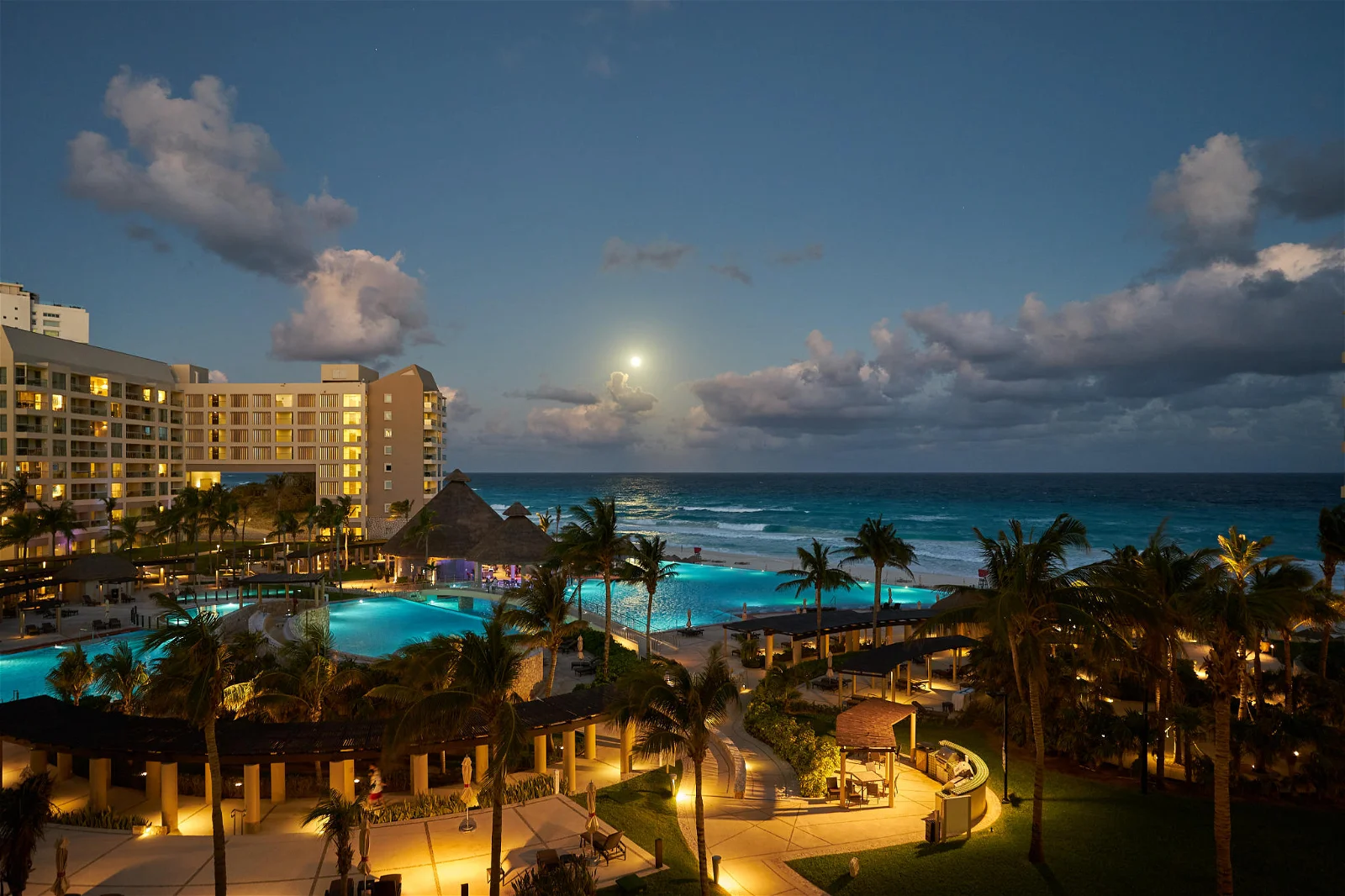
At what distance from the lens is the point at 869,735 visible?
19.0m

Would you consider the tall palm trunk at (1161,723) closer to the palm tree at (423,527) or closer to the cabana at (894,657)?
the cabana at (894,657)

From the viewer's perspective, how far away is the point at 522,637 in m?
19.2

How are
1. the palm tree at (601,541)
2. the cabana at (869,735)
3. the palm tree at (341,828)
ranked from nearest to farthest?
1. the palm tree at (341,828)
2. the cabana at (869,735)
3. the palm tree at (601,541)

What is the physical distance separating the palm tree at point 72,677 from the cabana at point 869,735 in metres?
22.3

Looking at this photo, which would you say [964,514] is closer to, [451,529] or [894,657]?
[451,529]

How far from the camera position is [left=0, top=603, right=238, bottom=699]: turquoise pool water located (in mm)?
29031

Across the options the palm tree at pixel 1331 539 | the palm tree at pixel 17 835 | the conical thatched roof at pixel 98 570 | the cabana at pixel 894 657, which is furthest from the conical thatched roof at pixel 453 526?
the palm tree at pixel 1331 539

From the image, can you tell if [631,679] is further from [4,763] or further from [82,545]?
[82,545]

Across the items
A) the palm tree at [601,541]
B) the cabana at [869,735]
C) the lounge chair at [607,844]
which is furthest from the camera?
the palm tree at [601,541]

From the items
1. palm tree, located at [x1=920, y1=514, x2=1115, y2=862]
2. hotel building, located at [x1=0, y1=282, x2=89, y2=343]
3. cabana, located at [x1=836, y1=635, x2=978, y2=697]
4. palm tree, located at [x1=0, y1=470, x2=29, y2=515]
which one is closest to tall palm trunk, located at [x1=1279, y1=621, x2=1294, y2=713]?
cabana, located at [x1=836, y1=635, x2=978, y2=697]

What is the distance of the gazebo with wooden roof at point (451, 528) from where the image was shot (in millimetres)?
52594

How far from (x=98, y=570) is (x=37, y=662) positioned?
1017cm

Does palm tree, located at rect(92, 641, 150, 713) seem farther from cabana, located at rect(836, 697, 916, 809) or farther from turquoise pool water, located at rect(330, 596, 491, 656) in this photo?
cabana, located at rect(836, 697, 916, 809)

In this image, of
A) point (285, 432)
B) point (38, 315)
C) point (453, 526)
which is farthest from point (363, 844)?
point (38, 315)
